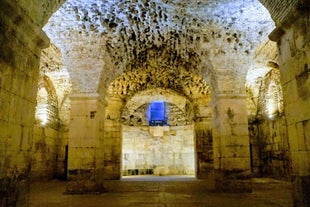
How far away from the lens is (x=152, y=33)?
5.96 metres

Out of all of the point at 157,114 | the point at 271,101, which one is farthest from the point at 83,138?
the point at 157,114

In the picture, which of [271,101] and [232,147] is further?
[271,101]

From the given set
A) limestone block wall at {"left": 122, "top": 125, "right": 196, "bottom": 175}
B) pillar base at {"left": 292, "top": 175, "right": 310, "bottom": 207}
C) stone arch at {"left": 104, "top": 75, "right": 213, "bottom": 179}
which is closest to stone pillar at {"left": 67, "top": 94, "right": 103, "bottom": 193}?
stone arch at {"left": 104, "top": 75, "right": 213, "bottom": 179}

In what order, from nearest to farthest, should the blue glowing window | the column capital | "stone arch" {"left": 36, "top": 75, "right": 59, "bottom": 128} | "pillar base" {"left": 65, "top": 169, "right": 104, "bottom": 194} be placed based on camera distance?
"pillar base" {"left": 65, "top": 169, "right": 104, "bottom": 194} → the column capital → "stone arch" {"left": 36, "top": 75, "right": 59, "bottom": 128} → the blue glowing window

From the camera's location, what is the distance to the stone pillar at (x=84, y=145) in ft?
18.6

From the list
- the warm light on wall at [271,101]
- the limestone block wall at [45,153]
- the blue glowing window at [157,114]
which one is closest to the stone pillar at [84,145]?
the limestone block wall at [45,153]

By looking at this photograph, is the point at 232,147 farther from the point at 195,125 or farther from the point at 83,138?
the point at 195,125

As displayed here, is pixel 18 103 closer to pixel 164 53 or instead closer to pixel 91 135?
pixel 91 135

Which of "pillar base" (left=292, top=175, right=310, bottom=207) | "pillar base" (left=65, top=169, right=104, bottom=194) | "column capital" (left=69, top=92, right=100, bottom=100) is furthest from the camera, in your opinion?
"column capital" (left=69, top=92, right=100, bottom=100)

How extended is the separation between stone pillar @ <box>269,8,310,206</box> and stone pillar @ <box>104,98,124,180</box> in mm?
7674

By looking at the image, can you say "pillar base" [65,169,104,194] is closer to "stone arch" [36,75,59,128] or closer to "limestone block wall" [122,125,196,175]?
"stone arch" [36,75,59,128]

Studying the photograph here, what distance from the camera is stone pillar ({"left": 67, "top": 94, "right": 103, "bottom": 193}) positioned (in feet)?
18.6

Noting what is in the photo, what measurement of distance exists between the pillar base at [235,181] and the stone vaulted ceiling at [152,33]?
222cm

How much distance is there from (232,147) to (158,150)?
762 centimetres
